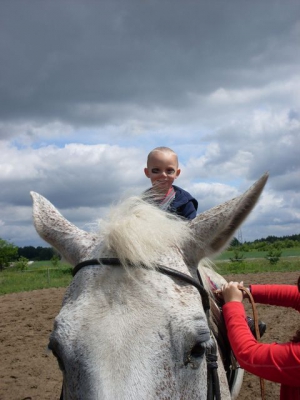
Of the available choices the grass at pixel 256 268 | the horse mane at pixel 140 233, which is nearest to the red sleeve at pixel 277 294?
the horse mane at pixel 140 233

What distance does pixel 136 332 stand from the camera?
6.20 ft

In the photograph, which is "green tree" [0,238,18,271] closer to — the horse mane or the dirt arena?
the dirt arena

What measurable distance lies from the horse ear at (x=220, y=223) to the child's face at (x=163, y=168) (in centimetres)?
131

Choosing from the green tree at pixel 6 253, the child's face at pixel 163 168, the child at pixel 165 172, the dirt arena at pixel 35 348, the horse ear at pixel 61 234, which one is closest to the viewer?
the horse ear at pixel 61 234

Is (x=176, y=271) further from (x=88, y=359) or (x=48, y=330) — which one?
(x=48, y=330)

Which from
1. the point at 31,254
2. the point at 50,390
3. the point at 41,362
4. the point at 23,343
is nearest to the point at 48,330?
the point at 23,343

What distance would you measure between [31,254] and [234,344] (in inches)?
1669

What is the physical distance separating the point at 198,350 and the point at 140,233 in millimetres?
647

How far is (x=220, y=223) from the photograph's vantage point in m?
2.24

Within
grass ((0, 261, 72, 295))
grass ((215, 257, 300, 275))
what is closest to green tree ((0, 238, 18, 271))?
grass ((0, 261, 72, 295))

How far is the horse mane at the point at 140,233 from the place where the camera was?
2.17m

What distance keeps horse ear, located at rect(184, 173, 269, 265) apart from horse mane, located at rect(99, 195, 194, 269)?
0.07m

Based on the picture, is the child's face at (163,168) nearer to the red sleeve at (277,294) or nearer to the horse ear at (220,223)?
the red sleeve at (277,294)

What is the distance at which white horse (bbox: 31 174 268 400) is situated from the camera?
183cm
